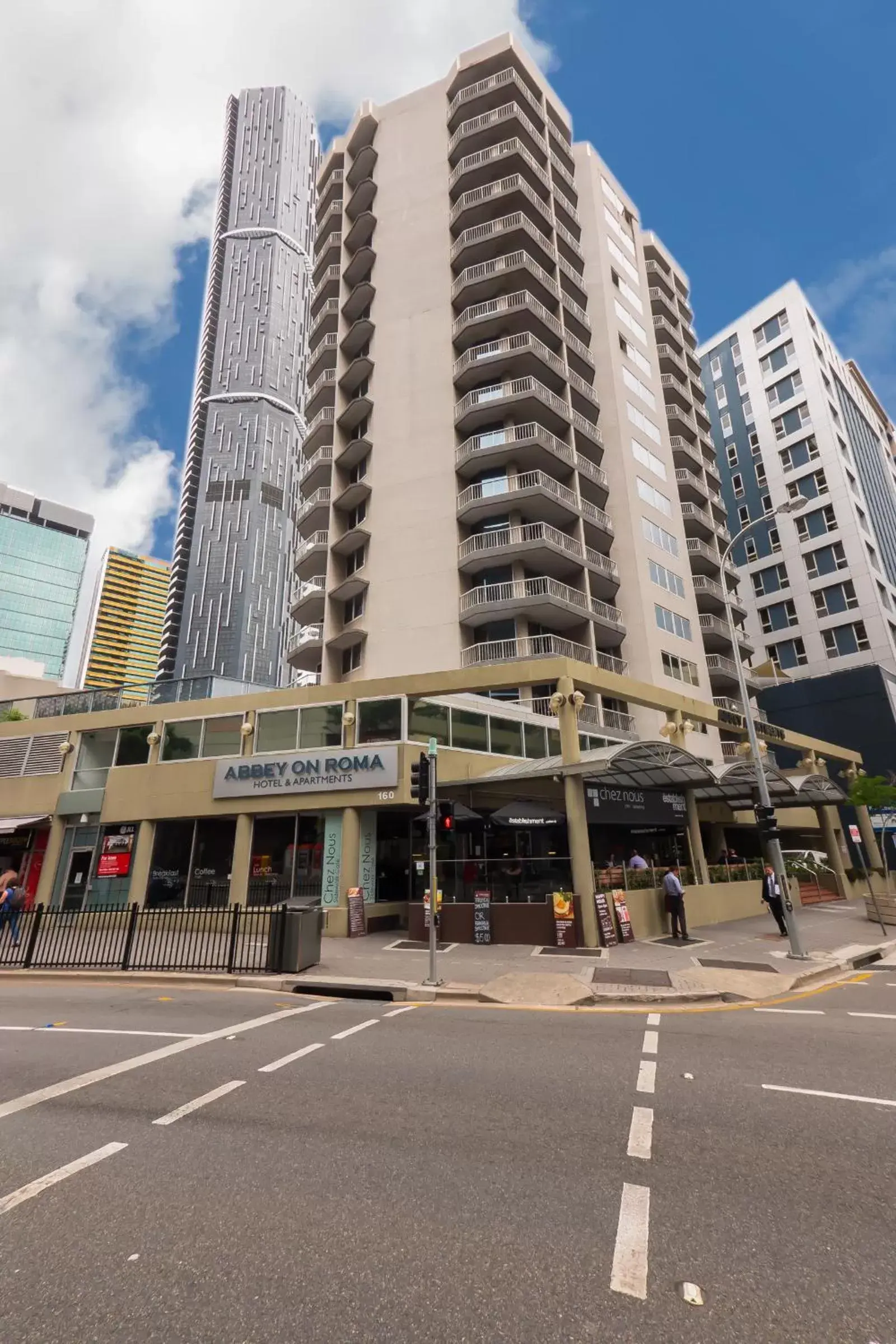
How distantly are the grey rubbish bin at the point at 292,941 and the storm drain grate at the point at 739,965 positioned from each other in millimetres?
8354

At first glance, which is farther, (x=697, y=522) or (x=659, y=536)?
(x=697, y=522)

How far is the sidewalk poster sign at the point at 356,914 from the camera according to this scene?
59.5 ft

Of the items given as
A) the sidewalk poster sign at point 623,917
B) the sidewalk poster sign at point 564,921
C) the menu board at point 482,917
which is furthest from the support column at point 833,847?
the menu board at point 482,917

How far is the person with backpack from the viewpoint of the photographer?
51.5ft

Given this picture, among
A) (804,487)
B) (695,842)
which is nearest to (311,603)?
(695,842)

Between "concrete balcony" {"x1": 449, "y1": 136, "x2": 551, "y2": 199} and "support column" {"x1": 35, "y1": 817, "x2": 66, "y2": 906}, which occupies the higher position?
"concrete balcony" {"x1": 449, "y1": 136, "x2": 551, "y2": 199}

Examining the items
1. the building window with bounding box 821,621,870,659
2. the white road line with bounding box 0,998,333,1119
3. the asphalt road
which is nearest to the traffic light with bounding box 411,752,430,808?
the white road line with bounding box 0,998,333,1119

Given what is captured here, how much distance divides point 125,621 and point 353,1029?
19694cm

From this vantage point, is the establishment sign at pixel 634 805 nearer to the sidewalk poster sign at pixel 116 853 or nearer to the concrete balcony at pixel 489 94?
the sidewalk poster sign at pixel 116 853

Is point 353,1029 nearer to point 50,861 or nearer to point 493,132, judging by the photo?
point 50,861

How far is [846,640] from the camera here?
49.6 metres

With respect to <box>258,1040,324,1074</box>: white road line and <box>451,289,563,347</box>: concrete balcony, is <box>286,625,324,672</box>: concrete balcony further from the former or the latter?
<box>258,1040,324,1074</box>: white road line

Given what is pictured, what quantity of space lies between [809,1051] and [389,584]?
28598 millimetres

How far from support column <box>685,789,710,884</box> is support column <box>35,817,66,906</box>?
Result: 2383 cm
